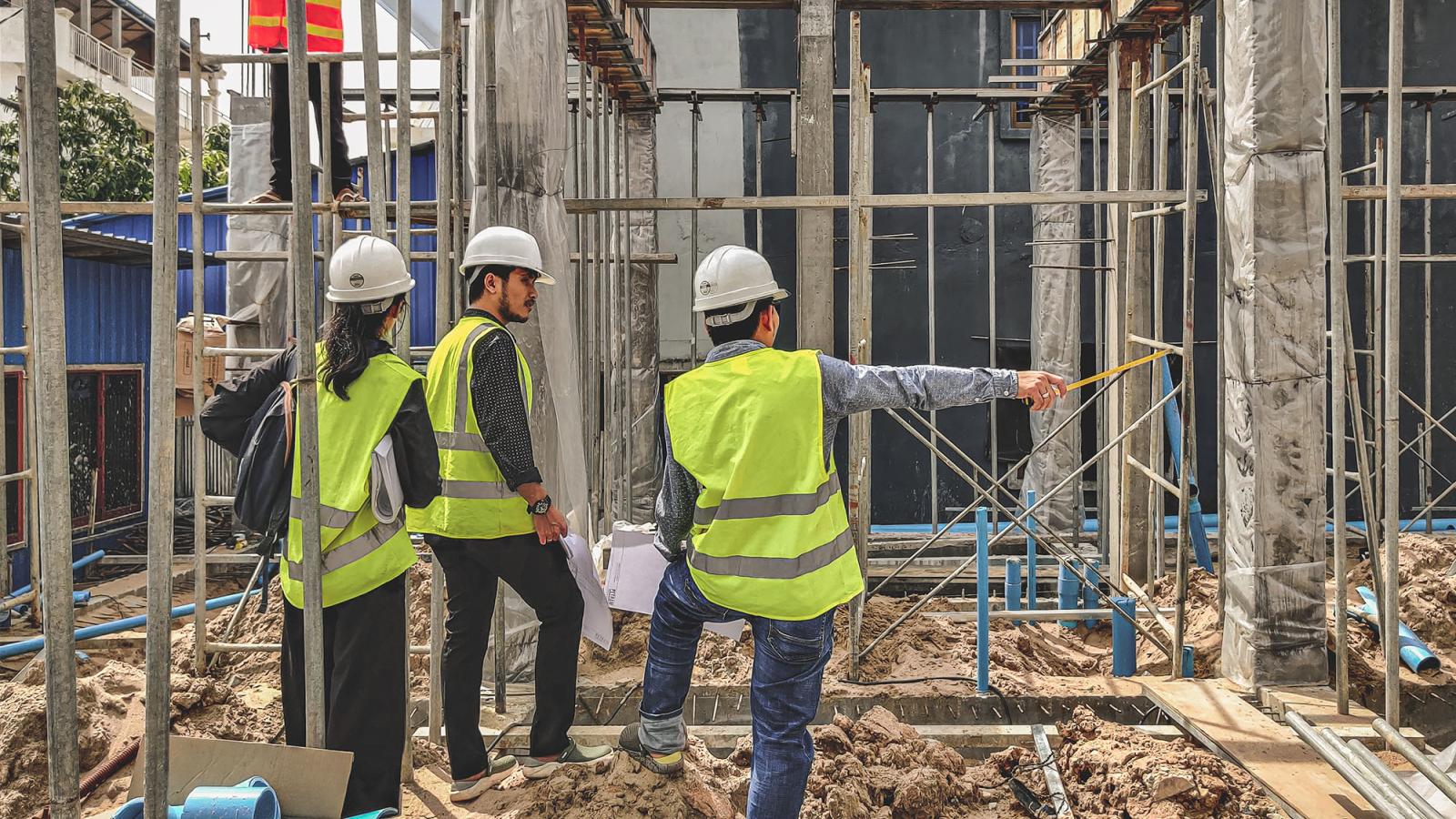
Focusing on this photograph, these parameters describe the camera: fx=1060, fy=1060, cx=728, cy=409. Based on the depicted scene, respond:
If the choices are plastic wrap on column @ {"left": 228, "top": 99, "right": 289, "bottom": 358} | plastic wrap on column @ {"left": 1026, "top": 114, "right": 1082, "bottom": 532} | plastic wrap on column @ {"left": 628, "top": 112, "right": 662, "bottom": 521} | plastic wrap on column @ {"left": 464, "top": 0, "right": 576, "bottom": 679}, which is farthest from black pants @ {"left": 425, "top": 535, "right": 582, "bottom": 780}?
→ plastic wrap on column @ {"left": 1026, "top": 114, "right": 1082, "bottom": 532}

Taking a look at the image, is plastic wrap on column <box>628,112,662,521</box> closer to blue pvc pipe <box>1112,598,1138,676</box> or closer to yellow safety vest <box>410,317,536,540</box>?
blue pvc pipe <box>1112,598,1138,676</box>

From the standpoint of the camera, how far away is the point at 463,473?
12.9ft

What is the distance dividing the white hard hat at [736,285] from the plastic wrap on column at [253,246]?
637 cm

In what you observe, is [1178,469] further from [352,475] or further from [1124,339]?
[352,475]

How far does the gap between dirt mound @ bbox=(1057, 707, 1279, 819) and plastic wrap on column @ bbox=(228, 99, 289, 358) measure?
7.11 m

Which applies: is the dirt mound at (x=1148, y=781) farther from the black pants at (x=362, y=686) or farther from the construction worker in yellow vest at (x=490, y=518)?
the black pants at (x=362, y=686)

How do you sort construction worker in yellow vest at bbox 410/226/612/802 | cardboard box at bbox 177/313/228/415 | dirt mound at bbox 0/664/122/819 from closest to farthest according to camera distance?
construction worker in yellow vest at bbox 410/226/612/802, dirt mound at bbox 0/664/122/819, cardboard box at bbox 177/313/228/415

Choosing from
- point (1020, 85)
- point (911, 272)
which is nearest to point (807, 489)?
point (911, 272)

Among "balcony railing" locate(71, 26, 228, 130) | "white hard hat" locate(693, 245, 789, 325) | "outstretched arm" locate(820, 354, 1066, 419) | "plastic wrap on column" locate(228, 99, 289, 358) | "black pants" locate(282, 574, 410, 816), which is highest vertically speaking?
"balcony railing" locate(71, 26, 228, 130)

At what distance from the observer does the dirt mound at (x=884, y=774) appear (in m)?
3.96

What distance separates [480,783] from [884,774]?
1.57m

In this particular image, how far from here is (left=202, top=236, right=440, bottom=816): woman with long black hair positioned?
3303 mm

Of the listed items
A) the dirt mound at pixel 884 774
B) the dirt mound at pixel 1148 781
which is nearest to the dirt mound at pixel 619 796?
the dirt mound at pixel 884 774

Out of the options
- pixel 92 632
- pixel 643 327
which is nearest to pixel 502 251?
pixel 92 632
